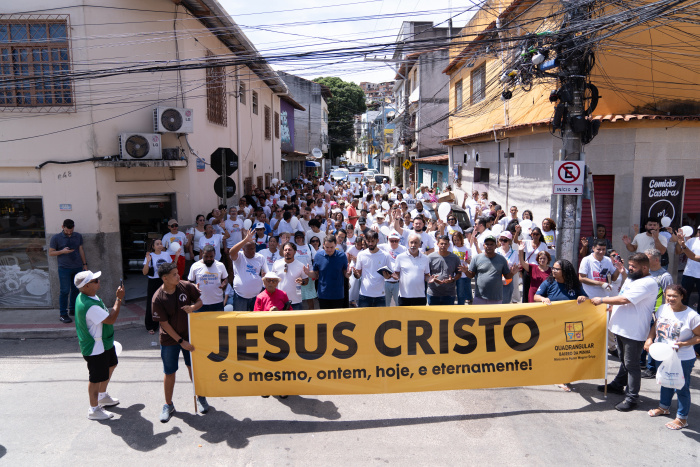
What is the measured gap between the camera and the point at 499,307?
6.03 meters

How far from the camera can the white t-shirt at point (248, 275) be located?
7.33 m

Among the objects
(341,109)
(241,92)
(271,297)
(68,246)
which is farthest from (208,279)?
(341,109)

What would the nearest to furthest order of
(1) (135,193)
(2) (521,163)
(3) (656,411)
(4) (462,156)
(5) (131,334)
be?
(3) (656,411), (5) (131,334), (1) (135,193), (2) (521,163), (4) (462,156)

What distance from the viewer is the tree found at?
66438 mm

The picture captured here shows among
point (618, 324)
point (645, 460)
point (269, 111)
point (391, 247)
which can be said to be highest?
point (269, 111)

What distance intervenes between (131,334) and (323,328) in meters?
4.66

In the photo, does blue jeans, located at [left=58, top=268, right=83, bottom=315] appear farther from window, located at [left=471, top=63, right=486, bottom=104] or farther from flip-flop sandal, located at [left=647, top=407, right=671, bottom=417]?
window, located at [left=471, top=63, right=486, bottom=104]

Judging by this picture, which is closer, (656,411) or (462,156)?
(656,411)

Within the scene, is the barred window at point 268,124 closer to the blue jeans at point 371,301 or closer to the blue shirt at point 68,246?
the blue shirt at point 68,246

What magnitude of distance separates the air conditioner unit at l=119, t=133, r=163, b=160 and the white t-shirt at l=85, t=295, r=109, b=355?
17.5ft

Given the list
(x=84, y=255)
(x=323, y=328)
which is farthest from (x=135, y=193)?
(x=323, y=328)

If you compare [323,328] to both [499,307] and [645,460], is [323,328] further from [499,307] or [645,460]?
[645,460]

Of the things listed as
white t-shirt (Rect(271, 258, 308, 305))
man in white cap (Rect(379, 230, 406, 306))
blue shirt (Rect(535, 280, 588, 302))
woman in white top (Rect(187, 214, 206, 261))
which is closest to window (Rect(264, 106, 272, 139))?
woman in white top (Rect(187, 214, 206, 261))

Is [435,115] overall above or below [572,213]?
above
